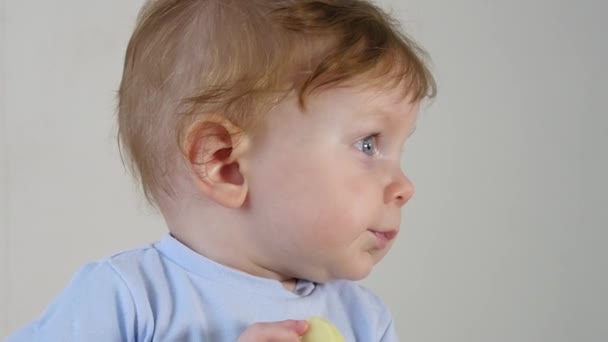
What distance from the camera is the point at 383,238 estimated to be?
0.79 m

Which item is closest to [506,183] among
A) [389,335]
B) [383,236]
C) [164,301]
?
[389,335]

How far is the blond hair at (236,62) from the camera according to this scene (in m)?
0.75

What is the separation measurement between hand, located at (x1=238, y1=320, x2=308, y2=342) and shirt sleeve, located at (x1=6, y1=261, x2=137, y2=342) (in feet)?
0.35

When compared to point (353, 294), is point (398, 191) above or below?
above

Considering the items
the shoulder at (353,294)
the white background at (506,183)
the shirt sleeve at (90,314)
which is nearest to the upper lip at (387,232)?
the shoulder at (353,294)

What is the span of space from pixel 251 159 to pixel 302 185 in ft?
0.16

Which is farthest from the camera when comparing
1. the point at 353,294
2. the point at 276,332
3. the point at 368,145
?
the point at 353,294

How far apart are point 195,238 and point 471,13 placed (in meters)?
0.99

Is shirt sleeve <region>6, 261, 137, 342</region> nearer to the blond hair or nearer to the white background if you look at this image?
the blond hair

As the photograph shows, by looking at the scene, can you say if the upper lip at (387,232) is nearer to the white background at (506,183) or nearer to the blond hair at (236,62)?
the blond hair at (236,62)

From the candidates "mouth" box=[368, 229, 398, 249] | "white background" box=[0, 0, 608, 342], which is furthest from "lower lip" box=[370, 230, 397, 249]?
"white background" box=[0, 0, 608, 342]

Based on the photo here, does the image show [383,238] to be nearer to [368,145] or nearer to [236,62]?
[368,145]

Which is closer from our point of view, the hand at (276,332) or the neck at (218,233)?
the hand at (276,332)

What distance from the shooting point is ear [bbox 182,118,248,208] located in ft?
2.50
